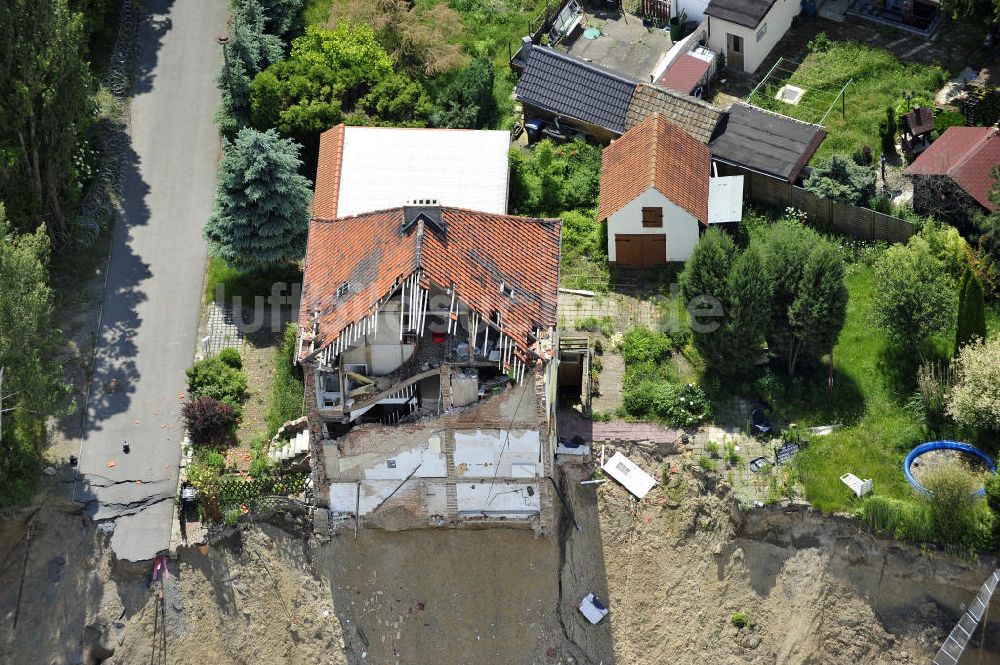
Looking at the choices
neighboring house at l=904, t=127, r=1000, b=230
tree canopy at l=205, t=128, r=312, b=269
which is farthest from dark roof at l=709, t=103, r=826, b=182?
tree canopy at l=205, t=128, r=312, b=269

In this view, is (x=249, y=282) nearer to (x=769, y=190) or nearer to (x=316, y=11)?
(x=316, y=11)

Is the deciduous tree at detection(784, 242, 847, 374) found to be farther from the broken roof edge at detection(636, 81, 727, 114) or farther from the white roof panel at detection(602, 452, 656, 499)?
the broken roof edge at detection(636, 81, 727, 114)

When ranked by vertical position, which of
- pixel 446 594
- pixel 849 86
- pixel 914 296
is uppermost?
pixel 849 86

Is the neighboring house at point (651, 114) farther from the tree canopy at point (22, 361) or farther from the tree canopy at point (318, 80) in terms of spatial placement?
the tree canopy at point (22, 361)

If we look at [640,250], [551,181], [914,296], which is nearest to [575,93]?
[551,181]

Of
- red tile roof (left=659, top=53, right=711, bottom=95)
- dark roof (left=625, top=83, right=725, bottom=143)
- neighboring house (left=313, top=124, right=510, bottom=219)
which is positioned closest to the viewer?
neighboring house (left=313, top=124, right=510, bottom=219)

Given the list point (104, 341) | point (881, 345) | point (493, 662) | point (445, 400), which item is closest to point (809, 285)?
point (881, 345)
